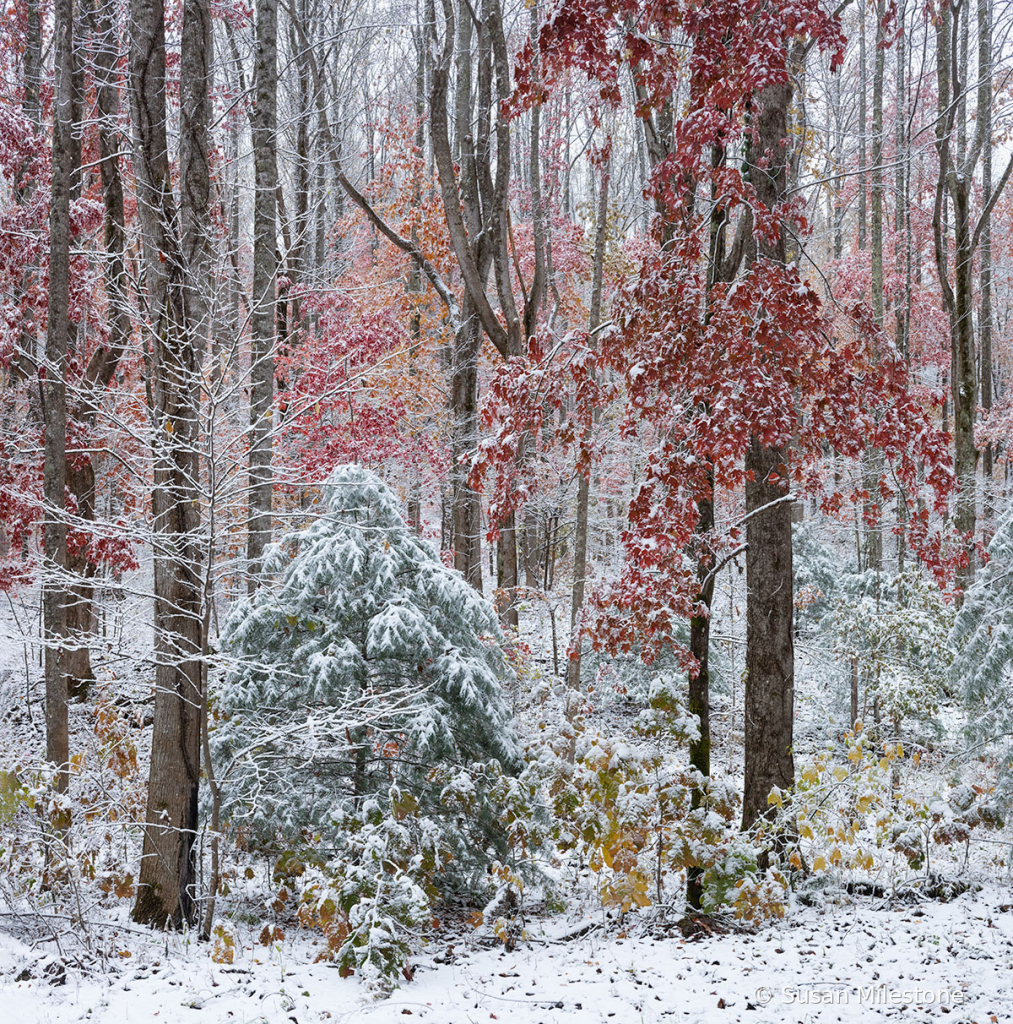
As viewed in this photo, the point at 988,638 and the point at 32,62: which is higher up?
the point at 32,62

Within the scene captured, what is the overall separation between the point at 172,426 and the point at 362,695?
2115 mm

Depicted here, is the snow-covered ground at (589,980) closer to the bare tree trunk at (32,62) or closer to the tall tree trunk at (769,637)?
the tall tree trunk at (769,637)

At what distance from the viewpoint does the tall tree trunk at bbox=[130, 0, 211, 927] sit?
4.88m

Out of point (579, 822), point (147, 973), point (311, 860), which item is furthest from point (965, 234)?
point (147, 973)

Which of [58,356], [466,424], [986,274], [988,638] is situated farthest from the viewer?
[986,274]

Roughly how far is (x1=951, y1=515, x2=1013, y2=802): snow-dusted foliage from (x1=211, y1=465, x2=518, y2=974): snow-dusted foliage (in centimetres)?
537

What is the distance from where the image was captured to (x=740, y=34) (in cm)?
353

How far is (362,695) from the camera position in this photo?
16.2 ft

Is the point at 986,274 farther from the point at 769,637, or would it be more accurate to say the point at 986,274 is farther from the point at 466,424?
the point at 769,637

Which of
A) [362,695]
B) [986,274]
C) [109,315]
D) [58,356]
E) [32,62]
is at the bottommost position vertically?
[362,695]

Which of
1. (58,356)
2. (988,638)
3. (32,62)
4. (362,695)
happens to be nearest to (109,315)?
(58,356)

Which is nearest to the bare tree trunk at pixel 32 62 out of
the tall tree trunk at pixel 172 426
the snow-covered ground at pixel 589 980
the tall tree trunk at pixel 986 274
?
the tall tree trunk at pixel 172 426

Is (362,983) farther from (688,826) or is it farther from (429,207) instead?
(429,207)

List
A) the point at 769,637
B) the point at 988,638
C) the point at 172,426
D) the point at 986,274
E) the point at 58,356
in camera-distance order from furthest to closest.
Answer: the point at 986,274, the point at 988,638, the point at 58,356, the point at 769,637, the point at 172,426
